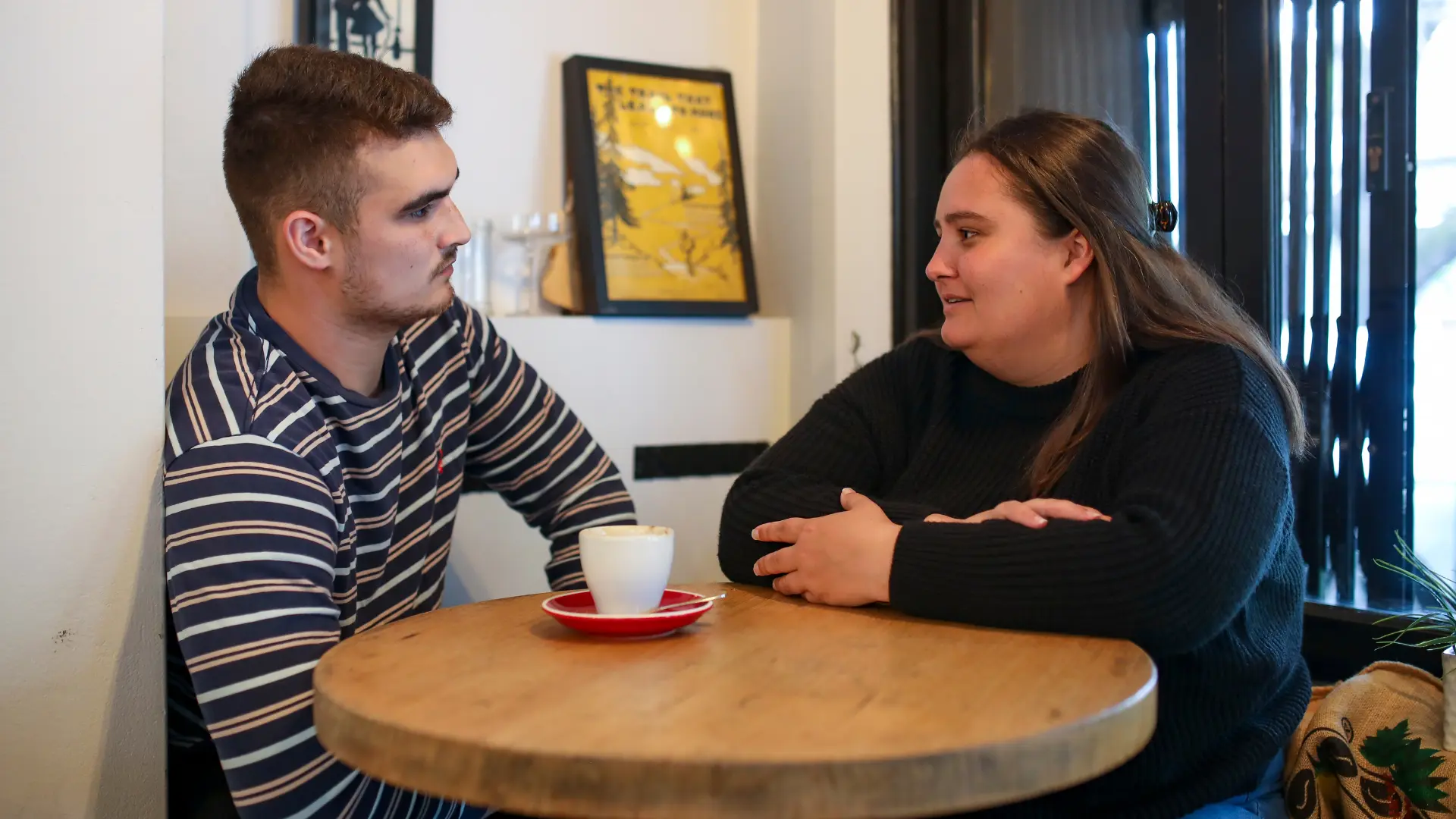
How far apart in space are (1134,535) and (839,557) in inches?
12.0

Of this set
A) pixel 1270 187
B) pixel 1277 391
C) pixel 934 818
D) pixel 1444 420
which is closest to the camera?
pixel 934 818

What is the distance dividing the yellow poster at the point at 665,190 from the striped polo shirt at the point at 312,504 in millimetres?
745

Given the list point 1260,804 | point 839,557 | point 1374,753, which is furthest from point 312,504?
point 1374,753

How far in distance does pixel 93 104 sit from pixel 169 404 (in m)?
0.37

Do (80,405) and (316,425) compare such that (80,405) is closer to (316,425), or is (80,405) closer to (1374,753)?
(316,425)

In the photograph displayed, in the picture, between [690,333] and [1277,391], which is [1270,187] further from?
[690,333]

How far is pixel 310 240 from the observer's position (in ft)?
5.14

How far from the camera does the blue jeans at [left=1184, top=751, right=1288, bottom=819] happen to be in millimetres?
1339

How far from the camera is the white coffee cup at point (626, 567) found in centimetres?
114

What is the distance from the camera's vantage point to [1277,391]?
1.47 m

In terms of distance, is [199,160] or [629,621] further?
[199,160]

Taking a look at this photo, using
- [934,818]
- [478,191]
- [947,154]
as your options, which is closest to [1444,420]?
[934,818]

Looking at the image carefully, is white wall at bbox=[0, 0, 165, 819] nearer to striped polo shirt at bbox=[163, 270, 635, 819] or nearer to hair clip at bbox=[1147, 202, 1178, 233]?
striped polo shirt at bbox=[163, 270, 635, 819]

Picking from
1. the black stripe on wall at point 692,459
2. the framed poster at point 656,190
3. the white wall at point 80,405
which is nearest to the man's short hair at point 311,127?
the white wall at point 80,405
